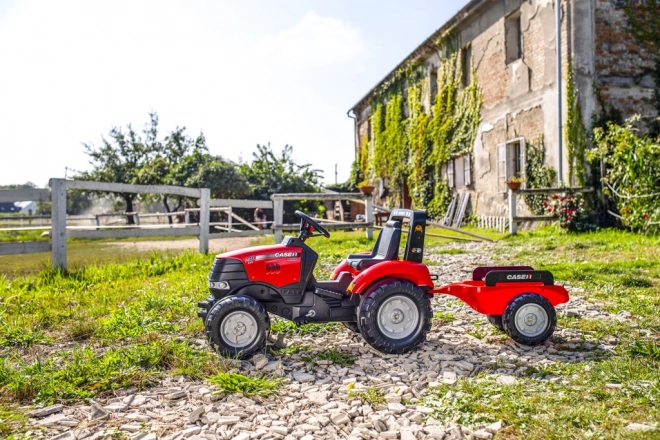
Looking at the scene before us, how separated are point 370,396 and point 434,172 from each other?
16854 mm

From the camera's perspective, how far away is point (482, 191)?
52.4ft

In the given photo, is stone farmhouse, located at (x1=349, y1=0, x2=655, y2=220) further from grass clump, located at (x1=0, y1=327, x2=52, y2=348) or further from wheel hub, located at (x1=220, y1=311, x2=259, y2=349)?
grass clump, located at (x1=0, y1=327, x2=52, y2=348)

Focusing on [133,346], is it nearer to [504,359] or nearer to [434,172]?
[504,359]

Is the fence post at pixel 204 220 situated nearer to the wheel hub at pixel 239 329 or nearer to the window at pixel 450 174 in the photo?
the wheel hub at pixel 239 329

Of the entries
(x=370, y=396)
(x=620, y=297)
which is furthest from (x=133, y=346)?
(x=620, y=297)

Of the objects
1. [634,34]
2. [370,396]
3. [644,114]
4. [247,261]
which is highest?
[634,34]

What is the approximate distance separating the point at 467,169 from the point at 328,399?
578 inches

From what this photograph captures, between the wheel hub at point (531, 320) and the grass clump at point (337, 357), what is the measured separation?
1.30 meters

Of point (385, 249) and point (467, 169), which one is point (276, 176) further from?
point (385, 249)

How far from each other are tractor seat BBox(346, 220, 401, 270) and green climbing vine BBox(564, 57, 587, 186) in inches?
364

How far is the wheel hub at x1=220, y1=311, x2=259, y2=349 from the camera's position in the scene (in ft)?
12.1

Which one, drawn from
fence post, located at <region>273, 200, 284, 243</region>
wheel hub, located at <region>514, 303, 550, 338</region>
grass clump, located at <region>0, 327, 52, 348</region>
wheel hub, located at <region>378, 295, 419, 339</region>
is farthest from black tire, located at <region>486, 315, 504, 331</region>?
fence post, located at <region>273, 200, 284, 243</region>

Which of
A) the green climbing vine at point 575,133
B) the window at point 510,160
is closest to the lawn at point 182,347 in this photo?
the green climbing vine at point 575,133

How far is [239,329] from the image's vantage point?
12.2ft
